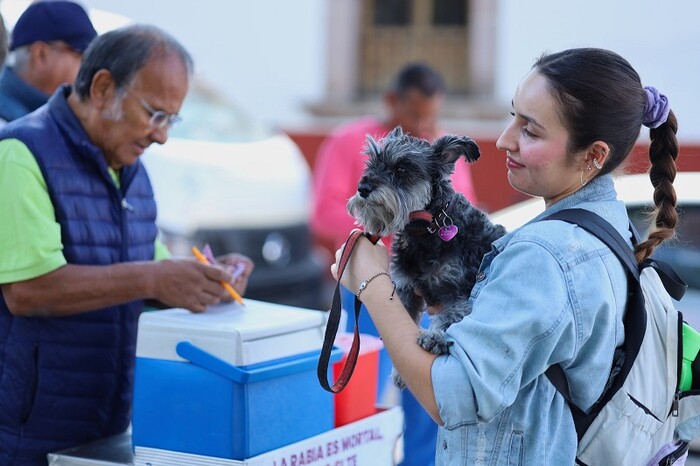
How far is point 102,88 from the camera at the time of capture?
2.58 metres

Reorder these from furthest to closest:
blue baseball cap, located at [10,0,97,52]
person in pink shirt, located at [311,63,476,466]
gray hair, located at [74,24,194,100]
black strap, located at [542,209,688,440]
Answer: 1. person in pink shirt, located at [311,63,476,466]
2. blue baseball cap, located at [10,0,97,52]
3. gray hair, located at [74,24,194,100]
4. black strap, located at [542,209,688,440]

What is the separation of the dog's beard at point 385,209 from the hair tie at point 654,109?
479 mm

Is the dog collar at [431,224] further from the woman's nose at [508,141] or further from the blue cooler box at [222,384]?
the blue cooler box at [222,384]

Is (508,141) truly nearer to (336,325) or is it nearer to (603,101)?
(603,101)

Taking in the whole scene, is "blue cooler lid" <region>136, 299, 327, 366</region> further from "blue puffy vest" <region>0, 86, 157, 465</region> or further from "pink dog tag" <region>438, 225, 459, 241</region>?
"pink dog tag" <region>438, 225, 459, 241</region>

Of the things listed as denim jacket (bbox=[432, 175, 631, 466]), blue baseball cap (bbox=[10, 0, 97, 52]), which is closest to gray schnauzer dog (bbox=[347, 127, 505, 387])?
denim jacket (bbox=[432, 175, 631, 466])

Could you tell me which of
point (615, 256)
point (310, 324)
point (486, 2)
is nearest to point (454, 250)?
point (615, 256)

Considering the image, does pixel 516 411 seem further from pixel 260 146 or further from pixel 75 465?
pixel 260 146

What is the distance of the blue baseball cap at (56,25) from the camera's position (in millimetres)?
2988

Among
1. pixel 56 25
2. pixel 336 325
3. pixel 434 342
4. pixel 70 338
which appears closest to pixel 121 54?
pixel 56 25

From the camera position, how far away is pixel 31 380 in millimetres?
2418

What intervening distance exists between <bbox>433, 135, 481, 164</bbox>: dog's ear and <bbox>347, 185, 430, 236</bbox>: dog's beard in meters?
0.11

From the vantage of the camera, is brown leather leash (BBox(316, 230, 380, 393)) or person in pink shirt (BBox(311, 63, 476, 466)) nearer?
brown leather leash (BBox(316, 230, 380, 393))

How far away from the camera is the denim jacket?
163 cm
